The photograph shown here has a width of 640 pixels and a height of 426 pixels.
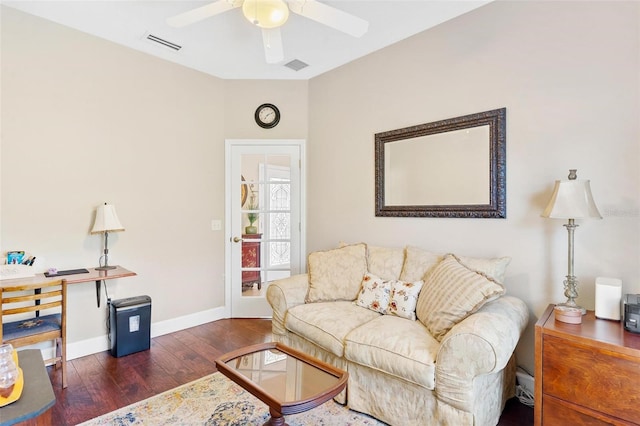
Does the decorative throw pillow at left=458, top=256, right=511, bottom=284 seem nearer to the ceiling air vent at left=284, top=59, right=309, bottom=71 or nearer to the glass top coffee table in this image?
the glass top coffee table

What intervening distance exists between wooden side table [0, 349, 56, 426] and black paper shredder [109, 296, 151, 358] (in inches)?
57.2

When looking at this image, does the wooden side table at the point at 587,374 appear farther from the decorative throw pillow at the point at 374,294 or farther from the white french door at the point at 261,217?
the white french door at the point at 261,217

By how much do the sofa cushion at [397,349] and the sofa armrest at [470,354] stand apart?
0.08 m

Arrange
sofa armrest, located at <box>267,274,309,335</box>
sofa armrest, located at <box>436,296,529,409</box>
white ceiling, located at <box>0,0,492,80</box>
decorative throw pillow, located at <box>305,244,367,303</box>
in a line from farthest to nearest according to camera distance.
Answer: decorative throw pillow, located at <box>305,244,367,303</box> < sofa armrest, located at <box>267,274,309,335</box> < white ceiling, located at <box>0,0,492,80</box> < sofa armrest, located at <box>436,296,529,409</box>

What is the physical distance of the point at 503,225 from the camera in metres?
2.41

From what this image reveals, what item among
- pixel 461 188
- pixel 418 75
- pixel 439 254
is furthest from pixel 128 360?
pixel 418 75

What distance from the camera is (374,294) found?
2578 mm

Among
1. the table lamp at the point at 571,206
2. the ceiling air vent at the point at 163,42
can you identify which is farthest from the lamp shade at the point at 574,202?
the ceiling air vent at the point at 163,42

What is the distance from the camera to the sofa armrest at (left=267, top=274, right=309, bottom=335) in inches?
104

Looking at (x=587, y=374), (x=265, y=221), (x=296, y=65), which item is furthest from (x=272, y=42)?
(x=587, y=374)

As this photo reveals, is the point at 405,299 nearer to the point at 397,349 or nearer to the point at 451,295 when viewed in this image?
the point at 451,295

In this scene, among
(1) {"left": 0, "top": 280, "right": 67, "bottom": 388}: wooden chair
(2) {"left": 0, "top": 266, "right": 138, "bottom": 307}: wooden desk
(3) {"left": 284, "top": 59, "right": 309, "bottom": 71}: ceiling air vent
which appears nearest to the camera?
(1) {"left": 0, "top": 280, "right": 67, "bottom": 388}: wooden chair

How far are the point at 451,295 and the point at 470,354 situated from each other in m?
0.46

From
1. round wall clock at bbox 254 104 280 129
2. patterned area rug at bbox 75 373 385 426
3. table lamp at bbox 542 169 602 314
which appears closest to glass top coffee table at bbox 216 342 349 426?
patterned area rug at bbox 75 373 385 426
